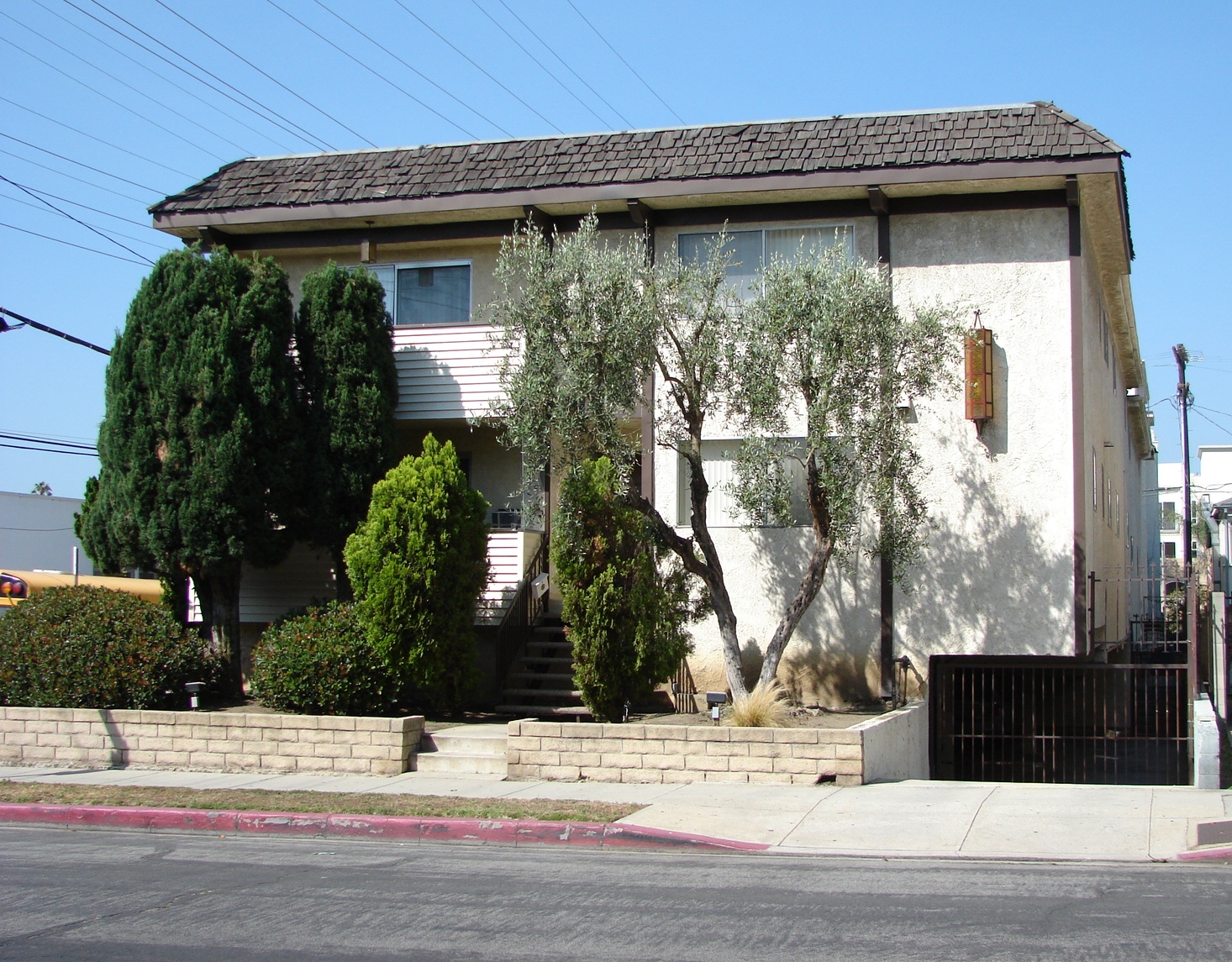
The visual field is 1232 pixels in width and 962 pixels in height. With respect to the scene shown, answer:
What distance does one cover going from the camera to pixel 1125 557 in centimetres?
2403

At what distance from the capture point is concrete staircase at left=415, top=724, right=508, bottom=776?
1313 centimetres

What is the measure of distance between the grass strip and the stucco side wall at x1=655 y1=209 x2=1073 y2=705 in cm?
508

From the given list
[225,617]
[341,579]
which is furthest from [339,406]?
[225,617]

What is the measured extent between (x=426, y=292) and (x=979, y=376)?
7.86 meters

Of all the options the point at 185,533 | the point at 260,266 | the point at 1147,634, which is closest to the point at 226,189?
the point at 260,266

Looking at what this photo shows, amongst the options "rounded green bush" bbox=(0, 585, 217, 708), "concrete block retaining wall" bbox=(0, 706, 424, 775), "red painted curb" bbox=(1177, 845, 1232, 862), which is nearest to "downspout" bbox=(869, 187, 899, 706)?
"concrete block retaining wall" bbox=(0, 706, 424, 775)

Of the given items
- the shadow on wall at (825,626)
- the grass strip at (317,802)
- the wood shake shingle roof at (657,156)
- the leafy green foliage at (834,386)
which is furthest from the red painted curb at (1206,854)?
the wood shake shingle roof at (657,156)

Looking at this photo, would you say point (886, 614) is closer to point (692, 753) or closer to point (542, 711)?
point (692, 753)

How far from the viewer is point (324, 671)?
46.4 ft

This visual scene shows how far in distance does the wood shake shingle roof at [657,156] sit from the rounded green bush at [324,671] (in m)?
6.17

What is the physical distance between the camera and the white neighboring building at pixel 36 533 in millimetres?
35844

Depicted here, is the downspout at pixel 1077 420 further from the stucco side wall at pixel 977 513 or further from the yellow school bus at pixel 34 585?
the yellow school bus at pixel 34 585

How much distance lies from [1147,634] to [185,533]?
22774 mm

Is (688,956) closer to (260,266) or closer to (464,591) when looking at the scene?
(464,591)
